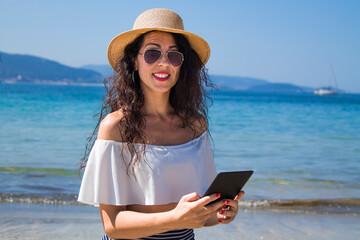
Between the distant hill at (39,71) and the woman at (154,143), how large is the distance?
316ft

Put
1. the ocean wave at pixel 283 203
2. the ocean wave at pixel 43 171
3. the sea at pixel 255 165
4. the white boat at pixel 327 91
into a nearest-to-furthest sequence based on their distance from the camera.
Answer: the ocean wave at pixel 283 203 < the sea at pixel 255 165 < the ocean wave at pixel 43 171 < the white boat at pixel 327 91

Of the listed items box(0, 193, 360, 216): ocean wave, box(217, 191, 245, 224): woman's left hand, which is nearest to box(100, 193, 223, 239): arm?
box(217, 191, 245, 224): woman's left hand

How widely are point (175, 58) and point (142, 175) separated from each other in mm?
590

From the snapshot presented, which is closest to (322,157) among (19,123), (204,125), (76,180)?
(76,180)

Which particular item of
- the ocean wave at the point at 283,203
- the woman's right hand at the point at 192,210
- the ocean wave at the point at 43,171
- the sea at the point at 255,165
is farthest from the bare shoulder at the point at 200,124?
the ocean wave at the point at 43,171

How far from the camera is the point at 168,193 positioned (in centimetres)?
207

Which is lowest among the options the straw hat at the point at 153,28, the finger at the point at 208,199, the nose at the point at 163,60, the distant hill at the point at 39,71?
the distant hill at the point at 39,71

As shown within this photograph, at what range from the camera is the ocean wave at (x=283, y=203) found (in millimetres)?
6289

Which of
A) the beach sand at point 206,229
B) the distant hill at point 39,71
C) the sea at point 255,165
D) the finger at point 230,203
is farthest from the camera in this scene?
the distant hill at point 39,71

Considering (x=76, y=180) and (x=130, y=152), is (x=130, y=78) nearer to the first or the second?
(x=130, y=152)

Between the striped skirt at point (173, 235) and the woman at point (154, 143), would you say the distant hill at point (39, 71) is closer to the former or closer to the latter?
the woman at point (154, 143)

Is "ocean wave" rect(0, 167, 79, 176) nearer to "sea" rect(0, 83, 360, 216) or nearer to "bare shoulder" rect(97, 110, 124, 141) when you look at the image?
"sea" rect(0, 83, 360, 216)

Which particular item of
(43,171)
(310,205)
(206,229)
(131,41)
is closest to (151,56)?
(131,41)

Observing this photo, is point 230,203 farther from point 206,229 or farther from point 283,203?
point 283,203
